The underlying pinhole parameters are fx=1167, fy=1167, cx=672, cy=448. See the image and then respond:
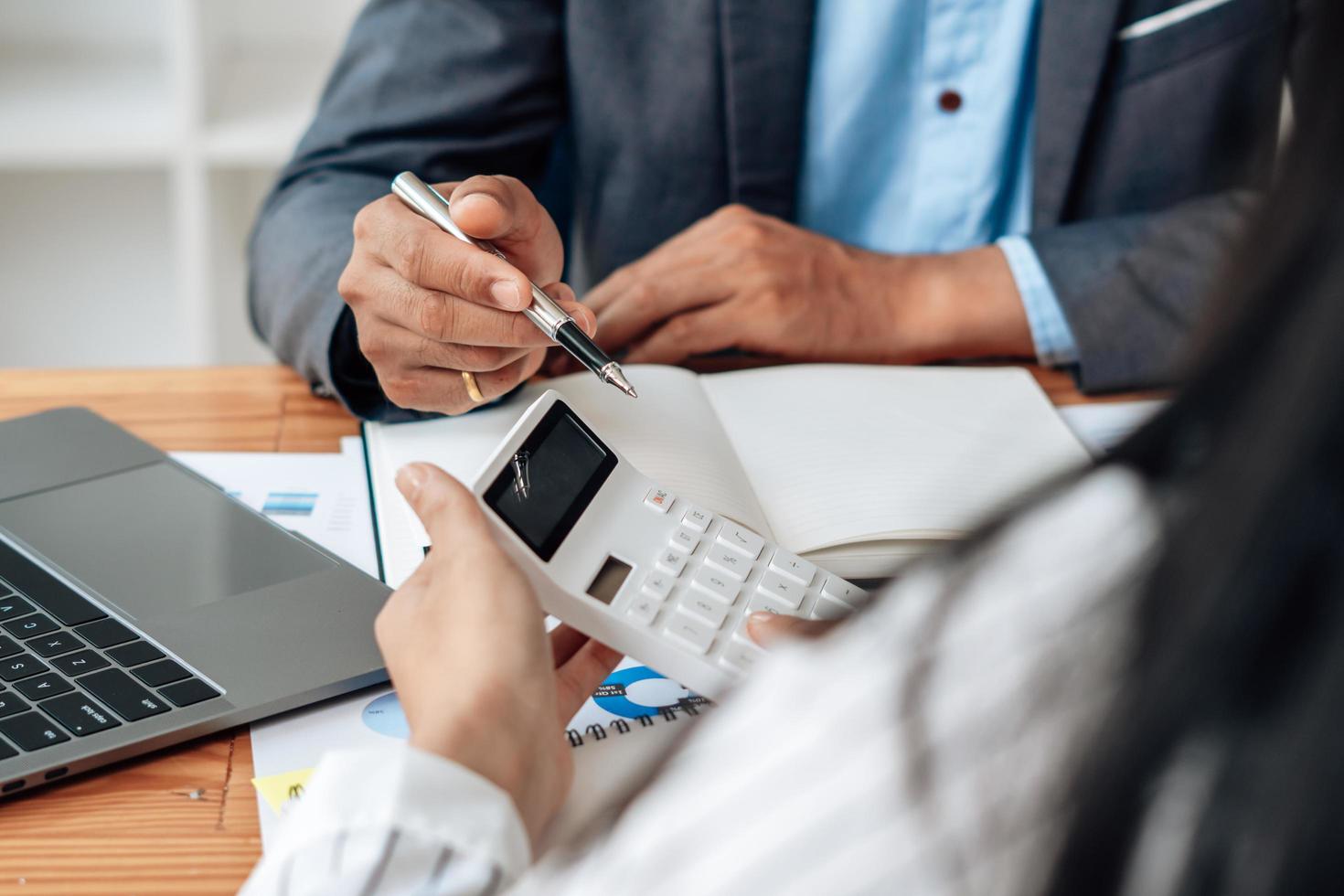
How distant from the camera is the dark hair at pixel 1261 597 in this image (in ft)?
0.70

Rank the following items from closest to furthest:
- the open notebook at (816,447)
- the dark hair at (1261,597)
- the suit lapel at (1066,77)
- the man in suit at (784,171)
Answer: the dark hair at (1261,597), the open notebook at (816,447), the man in suit at (784,171), the suit lapel at (1066,77)

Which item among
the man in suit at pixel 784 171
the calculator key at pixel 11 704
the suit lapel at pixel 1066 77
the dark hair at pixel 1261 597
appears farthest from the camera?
the suit lapel at pixel 1066 77

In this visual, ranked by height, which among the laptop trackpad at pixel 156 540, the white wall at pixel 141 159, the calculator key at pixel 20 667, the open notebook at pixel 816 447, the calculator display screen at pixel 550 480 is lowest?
the white wall at pixel 141 159

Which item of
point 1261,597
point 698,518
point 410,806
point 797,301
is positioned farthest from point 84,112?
point 1261,597

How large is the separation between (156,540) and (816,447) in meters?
0.34

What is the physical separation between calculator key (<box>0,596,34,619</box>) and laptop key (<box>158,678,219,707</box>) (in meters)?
0.08

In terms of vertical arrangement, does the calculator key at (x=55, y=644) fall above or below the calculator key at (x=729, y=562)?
below

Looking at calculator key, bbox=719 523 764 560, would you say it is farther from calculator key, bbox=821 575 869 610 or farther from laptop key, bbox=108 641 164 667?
laptop key, bbox=108 641 164 667

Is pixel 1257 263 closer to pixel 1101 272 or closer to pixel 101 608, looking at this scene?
pixel 101 608

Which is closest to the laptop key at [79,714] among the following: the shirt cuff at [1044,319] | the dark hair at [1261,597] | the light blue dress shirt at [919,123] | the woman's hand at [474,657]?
the woman's hand at [474,657]

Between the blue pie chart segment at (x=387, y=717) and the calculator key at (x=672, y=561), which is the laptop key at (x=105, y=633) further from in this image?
the calculator key at (x=672, y=561)

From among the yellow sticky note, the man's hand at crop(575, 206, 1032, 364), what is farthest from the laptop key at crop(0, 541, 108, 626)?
the man's hand at crop(575, 206, 1032, 364)

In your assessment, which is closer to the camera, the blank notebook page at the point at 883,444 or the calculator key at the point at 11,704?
the calculator key at the point at 11,704

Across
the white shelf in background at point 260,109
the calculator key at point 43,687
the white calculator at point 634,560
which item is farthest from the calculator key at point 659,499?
the white shelf in background at point 260,109
